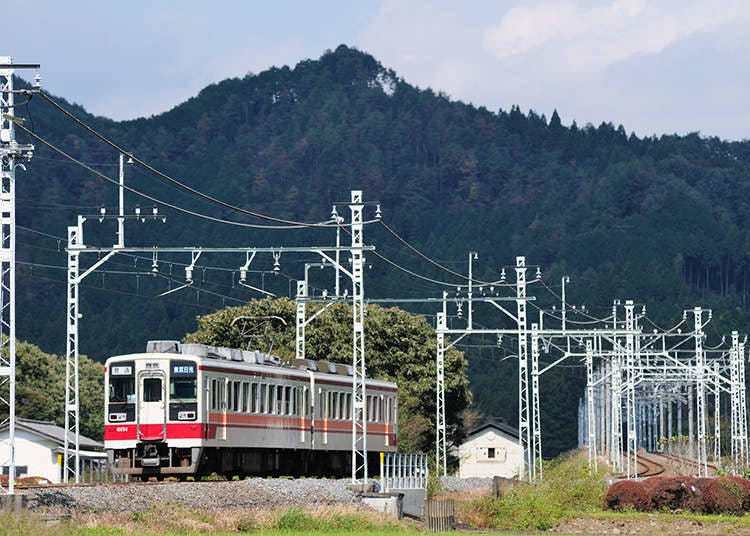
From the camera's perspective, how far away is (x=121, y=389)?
33312 millimetres

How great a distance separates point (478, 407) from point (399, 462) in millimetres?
90311

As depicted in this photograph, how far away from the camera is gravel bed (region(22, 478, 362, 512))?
24.5 m

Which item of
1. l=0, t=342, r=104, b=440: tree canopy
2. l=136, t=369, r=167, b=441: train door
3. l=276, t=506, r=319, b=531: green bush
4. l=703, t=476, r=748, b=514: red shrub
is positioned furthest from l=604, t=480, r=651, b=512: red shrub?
l=0, t=342, r=104, b=440: tree canopy

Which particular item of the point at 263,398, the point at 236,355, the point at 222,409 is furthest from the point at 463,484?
the point at 222,409

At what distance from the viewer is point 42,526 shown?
20.3 meters

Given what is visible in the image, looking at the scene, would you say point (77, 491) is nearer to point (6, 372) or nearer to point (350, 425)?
point (6, 372)

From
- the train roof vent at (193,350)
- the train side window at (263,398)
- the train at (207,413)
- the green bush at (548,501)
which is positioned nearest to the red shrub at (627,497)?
the green bush at (548,501)

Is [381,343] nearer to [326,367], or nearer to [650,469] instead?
[650,469]

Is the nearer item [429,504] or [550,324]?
[429,504]

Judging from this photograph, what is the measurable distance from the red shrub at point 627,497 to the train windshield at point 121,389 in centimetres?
1834

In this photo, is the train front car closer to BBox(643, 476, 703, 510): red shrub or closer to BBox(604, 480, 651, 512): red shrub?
BBox(604, 480, 651, 512): red shrub

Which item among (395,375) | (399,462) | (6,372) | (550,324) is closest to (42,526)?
(6,372)

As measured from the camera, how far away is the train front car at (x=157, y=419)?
32594 mm

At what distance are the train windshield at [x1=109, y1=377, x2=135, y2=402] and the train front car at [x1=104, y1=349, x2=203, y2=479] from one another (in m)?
0.02
